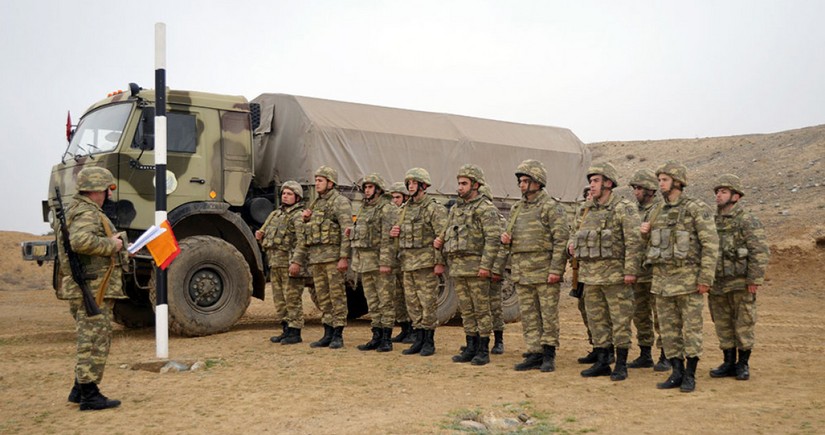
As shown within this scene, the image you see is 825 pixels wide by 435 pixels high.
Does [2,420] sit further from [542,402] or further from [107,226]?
[542,402]

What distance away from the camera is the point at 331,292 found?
916 cm

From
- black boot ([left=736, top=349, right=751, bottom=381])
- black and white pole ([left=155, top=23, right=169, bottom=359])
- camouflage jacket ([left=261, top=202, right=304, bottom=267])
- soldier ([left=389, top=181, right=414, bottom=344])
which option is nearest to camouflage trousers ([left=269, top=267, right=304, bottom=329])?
camouflage jacket ([left=261, top=202, right=304, bottom=267])

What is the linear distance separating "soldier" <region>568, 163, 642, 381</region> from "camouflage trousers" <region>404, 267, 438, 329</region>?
1928 millimetres

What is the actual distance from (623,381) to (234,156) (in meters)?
5.82

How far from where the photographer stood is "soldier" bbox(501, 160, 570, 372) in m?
7.56

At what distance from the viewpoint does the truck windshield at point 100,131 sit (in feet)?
31.2

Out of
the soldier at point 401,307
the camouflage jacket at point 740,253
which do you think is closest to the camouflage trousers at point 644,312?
the camouflage jacket at point 740,253

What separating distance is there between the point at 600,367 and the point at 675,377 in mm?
796

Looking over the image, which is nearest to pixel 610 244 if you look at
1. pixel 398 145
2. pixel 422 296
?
pixel 422 296

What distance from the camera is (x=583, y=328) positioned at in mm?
11344

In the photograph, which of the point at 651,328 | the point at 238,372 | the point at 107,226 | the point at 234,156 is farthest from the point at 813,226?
the point at 107,226

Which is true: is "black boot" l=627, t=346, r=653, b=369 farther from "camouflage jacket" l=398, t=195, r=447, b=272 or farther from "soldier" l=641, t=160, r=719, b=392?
"camouflage jacket" l=398, t=195, r=447, b=272

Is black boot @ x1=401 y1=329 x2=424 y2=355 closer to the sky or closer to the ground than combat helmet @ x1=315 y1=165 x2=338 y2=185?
closer to the ground

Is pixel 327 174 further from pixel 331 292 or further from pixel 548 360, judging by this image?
pixel 548 360
